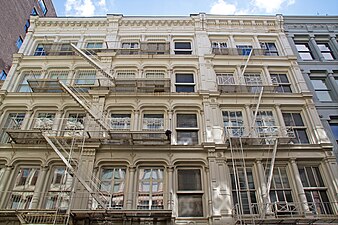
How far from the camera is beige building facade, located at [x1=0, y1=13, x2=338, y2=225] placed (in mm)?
12594

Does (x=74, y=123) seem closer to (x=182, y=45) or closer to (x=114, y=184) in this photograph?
(x=114, y=184)

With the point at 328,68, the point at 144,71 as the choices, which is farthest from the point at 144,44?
the point at 328,68

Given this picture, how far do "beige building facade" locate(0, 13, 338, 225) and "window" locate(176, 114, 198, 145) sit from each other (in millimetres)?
63

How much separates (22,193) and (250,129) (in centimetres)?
1222

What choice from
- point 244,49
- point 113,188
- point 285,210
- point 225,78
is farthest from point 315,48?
point 113,188

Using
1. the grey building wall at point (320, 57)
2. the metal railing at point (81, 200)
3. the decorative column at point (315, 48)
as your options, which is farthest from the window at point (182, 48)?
the metal railing at point (81, 200)

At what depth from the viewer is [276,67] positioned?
18.4m

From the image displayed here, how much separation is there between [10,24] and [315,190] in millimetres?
28600

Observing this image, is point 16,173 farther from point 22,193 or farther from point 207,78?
point 207,78

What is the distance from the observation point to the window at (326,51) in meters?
19.7

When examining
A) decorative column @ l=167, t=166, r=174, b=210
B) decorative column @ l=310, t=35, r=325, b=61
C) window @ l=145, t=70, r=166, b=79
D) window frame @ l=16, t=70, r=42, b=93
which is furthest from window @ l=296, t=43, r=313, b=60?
window frame @ l=16, t=70, r=42, b=93

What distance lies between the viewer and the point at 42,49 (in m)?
20.0

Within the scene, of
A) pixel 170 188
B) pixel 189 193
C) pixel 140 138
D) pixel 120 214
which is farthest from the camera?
pixel 140 138

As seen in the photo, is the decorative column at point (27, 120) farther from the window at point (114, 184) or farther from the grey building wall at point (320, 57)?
the grey building wall at point (320, 57)
